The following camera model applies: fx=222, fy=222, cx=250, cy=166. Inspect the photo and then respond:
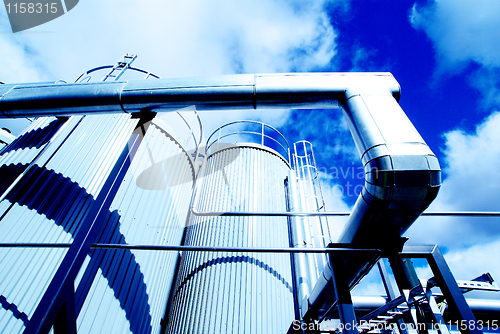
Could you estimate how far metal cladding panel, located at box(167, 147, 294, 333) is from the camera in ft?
14.4

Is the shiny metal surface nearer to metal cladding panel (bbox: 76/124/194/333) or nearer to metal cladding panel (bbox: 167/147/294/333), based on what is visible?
metal cladding panel (bbox: 76/124/194/333)

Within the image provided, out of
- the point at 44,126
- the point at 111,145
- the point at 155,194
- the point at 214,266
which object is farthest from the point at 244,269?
the point at 44,126

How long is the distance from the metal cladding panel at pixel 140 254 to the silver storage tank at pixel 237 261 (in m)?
0.54

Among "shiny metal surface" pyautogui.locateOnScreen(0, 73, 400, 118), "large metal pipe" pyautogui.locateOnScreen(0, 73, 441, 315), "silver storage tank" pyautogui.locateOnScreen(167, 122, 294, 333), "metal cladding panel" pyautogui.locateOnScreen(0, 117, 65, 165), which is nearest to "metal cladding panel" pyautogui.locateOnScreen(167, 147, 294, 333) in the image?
"silver storage tank" pyautogui.locateOnScreen(167, 122, 294, 333)

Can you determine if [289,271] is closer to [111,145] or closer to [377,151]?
[377,151]

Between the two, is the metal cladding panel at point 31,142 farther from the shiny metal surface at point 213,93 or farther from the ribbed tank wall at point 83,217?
the shiny metal surface at point 213,93

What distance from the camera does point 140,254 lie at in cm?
466

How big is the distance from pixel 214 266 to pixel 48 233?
3075 mm

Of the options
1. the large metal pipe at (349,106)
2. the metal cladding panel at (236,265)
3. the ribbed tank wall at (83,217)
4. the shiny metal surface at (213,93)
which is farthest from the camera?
the metal cladding panel at (236,265)

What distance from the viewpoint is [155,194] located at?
5328 millimetres

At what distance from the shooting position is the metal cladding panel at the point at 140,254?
3.62 metres

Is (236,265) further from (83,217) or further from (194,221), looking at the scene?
(83,217)

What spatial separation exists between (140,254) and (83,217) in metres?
1.44

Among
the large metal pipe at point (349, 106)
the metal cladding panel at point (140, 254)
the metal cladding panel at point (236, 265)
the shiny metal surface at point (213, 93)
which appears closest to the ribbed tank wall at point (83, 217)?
the metal cladding panel at point (140, 254)
